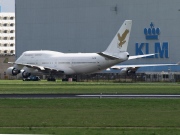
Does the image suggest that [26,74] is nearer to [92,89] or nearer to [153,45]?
[153,45]

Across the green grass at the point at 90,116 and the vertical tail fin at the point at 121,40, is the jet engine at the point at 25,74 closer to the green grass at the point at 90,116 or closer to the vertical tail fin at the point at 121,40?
the vertical tail fin at the point at 121,40

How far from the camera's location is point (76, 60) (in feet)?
381

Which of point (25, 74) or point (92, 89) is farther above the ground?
point (25, 74)

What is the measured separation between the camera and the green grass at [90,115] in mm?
30875

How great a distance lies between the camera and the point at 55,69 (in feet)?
386

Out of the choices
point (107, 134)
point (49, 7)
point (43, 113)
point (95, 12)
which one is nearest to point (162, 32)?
point (95, 12)

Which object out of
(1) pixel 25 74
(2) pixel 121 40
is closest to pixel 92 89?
(2) pixel 121 40

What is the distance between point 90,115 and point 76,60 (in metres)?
78.7

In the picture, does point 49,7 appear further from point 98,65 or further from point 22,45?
point 98,65

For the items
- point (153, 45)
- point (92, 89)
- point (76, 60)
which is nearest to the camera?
point (92, 89)

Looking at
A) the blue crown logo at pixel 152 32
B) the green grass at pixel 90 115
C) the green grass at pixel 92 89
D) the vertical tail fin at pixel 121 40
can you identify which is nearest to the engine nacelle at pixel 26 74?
the vertical tail fin at pixel 121 40

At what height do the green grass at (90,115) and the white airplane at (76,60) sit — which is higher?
the white airplane at (76,60)

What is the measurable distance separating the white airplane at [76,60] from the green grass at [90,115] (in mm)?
61880

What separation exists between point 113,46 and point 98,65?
4.04 metres
